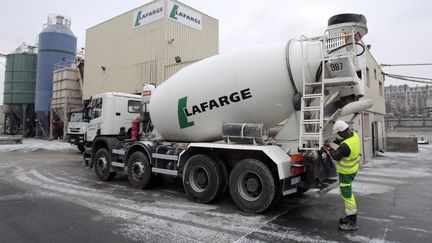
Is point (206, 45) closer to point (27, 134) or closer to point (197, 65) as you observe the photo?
point (197, 65)

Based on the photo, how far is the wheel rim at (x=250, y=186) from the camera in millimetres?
5602

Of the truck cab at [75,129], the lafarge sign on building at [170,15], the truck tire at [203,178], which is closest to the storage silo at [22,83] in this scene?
the lafarge sign on building at [170,15]

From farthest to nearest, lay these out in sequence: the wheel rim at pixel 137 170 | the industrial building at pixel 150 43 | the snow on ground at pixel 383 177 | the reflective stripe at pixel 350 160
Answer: the industrial building at pixel 150 43 < the snow on ground at pixel 383 177 < the wheel rim at pixel 137 170 < the reflective stripe at pixel 350 160

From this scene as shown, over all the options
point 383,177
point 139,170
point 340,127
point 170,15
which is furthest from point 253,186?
point 170,15

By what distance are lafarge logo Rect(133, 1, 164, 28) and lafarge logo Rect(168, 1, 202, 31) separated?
552mm

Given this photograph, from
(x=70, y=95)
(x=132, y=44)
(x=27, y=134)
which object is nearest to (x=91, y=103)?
(x=132, y=44)

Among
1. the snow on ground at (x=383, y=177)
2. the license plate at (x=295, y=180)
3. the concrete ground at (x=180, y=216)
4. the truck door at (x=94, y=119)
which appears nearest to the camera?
the concrete ground at (x=180, y=216)

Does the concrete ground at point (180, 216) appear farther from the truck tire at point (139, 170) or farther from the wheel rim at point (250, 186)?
the wheel rim at point (250, 186)

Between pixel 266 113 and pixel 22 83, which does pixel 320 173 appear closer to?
pixel 266 113

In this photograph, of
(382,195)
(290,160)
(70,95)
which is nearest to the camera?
(290,160)

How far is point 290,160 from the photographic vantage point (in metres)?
5.51

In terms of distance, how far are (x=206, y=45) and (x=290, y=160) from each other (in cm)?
1528

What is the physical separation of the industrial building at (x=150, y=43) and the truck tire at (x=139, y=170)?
31.2ft

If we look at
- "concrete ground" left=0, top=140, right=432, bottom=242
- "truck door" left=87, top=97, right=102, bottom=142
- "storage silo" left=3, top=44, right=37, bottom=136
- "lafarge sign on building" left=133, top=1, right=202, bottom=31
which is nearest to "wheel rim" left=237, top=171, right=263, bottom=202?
"concrete ground" left=0, top=140, right=432, bottom=242
